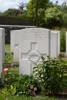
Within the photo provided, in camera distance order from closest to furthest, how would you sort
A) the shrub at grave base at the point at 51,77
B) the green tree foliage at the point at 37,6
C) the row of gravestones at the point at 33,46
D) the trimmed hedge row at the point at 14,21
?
the shrub at grave base at the point at 51,77 < the row of gravestones at the point at 33,46 < the trimmed hedge row at the point at 14,21 < the green tree foliage at the point at 37,6

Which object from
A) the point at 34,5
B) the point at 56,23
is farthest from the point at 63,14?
the point at 34,5

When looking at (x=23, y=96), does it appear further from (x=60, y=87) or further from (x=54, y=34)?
(x=54, y=34)

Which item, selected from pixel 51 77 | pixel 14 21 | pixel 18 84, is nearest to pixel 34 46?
pixel 18 84

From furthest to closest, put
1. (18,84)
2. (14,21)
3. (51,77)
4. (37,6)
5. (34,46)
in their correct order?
(37,6), (14,21), (34,46), (18,84), (51,77)

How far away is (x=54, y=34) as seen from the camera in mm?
6359

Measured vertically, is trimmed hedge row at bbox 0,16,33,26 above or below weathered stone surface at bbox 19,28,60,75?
above

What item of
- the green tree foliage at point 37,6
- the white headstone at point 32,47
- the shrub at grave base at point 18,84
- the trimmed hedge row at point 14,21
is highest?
the green tree foliage at point 37,6

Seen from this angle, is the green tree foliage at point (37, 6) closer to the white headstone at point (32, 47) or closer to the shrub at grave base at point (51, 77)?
the white headstone at point (32, 47)

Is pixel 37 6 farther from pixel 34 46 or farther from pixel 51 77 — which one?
pixel 51 77

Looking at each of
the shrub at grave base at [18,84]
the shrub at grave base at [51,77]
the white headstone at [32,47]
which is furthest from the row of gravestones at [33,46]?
the shrub at grave base at [51,77]

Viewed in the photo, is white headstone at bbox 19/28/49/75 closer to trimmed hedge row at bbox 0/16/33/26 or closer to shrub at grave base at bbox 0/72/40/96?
shrub at grave base at bbox 0/72/40/96

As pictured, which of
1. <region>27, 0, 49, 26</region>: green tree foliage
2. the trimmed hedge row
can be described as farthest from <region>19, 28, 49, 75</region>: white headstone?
<region>27, 0, 49, 26</region>: green tree foliage

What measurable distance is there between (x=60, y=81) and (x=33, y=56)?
1.24 meters

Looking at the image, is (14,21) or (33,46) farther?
(14,21)
